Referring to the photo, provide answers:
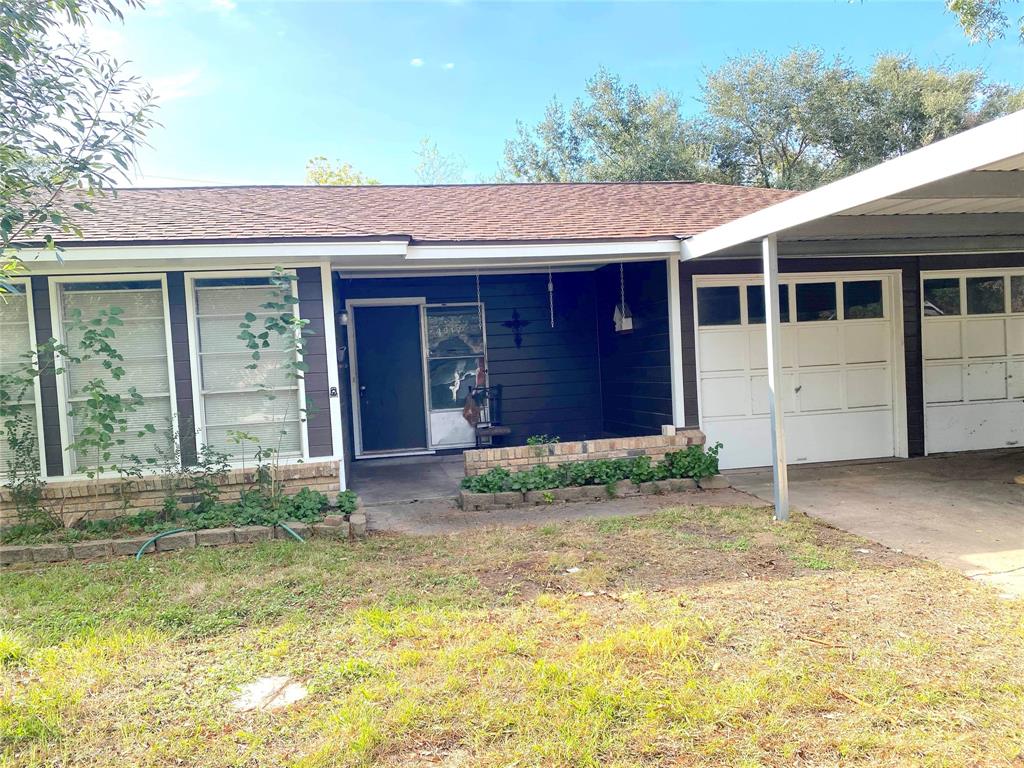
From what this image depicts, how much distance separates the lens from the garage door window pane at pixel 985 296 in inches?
313

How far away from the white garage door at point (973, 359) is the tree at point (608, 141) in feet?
42.4

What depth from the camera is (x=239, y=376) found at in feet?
19.5

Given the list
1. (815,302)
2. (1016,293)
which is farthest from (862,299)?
(1016,293)

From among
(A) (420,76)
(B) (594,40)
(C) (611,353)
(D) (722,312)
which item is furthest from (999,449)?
(A) (420,76)

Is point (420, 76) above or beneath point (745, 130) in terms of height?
above

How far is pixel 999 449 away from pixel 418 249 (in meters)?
7.06

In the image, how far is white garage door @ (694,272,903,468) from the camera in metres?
7.27

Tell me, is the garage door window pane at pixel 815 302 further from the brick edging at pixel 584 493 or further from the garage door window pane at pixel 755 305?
the brick edging at pixel 584 493

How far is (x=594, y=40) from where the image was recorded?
2252cm

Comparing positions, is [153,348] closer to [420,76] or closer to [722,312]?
[722,312]

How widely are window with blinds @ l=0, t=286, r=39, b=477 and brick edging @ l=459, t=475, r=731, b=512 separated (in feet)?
12.0

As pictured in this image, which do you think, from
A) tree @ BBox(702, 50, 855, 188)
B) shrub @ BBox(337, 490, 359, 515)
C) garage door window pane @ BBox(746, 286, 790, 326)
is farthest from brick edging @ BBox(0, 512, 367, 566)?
tree @ BBox(702, 50, 855, 188)

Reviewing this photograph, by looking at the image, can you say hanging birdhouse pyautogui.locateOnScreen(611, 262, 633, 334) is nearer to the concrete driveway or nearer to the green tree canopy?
the concrete driveway

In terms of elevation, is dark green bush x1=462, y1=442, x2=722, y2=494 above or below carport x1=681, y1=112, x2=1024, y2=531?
below
